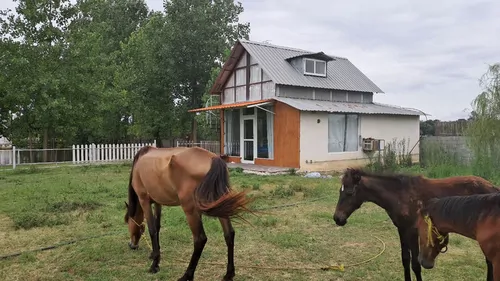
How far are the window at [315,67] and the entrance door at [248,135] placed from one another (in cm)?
302

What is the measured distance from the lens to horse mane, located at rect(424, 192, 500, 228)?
290 cm

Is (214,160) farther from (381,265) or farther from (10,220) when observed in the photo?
(10,220)

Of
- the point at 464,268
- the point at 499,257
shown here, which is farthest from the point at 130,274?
the point at 464,268

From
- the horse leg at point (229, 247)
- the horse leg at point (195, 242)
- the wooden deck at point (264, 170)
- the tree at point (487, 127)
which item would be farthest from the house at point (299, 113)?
the horse leg at point (195, 242)

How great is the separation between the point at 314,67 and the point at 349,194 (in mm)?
13583

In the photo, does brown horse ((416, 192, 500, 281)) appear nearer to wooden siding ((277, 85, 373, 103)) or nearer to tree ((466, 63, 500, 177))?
tree ((466, 63, 500, 177))

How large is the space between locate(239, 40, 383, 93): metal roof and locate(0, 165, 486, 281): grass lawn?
7904 millimetres

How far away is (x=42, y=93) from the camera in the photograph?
16297 millimetres

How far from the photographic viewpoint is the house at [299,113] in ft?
47.9

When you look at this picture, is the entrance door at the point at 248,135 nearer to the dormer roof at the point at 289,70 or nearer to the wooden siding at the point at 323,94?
the wooden siding at the point at 323,94

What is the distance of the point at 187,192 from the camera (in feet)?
13.9

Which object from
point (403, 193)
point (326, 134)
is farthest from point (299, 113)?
point (403, 193)

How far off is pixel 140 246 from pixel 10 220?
3.14m

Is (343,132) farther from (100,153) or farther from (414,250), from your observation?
(414,250)
